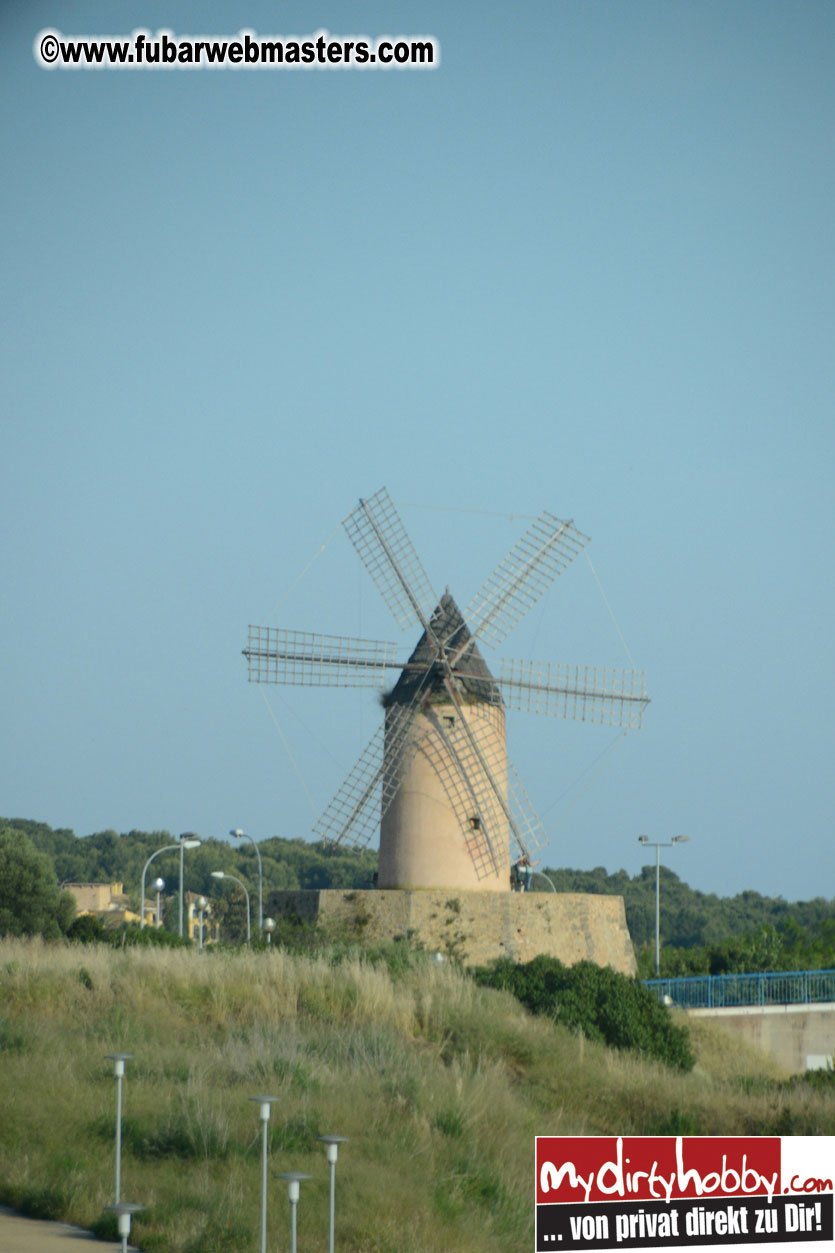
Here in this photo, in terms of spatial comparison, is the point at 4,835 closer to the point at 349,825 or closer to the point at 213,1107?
the point at 349,825

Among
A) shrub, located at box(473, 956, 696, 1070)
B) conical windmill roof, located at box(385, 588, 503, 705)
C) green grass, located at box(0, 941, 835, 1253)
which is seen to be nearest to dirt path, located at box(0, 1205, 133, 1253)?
green grass, located at box(0, 941, 835, 1253)

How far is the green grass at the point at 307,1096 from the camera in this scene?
289 inches

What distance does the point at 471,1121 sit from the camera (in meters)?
8.91

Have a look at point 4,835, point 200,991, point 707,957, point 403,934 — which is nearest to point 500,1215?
point 200,991

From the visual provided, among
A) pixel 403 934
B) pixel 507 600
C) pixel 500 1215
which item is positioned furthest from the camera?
pixel 507 600

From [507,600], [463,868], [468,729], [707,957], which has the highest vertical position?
[507,600]

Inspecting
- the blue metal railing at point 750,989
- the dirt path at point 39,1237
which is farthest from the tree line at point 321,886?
the dirt path at point 39,1237

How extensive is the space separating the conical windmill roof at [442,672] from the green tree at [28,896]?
17092 mm

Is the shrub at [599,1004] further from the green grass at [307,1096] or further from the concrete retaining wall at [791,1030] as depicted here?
the concrete retaining wall at [791,1030]

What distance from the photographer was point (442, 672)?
779 inches

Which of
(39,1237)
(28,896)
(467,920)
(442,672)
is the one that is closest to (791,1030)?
(467,920)

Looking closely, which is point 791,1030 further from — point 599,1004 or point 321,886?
point 321,886

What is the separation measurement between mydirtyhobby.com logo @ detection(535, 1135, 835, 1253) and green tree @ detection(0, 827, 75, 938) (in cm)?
2932

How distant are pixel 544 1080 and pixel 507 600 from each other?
1003cm
